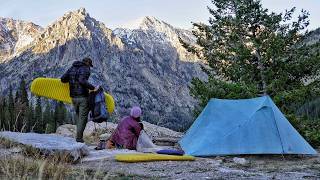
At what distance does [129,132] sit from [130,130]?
6 cm

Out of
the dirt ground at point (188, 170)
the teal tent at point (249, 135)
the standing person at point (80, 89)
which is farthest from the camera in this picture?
the standing person at point (80, 89)

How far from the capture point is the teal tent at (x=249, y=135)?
1406 centimetres

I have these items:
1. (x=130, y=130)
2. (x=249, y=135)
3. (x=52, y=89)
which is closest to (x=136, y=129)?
(x=130, y=130)

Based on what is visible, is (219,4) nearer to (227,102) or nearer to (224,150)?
(227,102)

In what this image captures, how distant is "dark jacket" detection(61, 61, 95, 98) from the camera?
14695 millimetres

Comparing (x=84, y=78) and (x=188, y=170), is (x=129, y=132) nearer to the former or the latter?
(x=84, y=78)

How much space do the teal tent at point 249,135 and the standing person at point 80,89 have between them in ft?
9.79

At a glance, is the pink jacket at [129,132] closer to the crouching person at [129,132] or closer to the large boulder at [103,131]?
the crouching person at [129,132]

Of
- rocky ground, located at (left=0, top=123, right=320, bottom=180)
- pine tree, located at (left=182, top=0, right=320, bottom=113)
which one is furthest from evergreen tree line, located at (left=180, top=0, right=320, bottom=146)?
rocky ground, located at (left=0, top=123, right=320, bottom=180)

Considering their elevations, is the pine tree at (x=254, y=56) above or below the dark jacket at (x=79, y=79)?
above

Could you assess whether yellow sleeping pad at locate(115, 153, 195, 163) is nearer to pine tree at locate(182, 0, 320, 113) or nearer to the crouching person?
the crouching person

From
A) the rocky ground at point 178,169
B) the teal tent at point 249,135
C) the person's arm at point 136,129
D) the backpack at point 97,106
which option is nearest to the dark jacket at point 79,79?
the backpack at point 97,106

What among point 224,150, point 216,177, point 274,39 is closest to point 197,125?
point 224,150

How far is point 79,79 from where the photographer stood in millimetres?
14695
